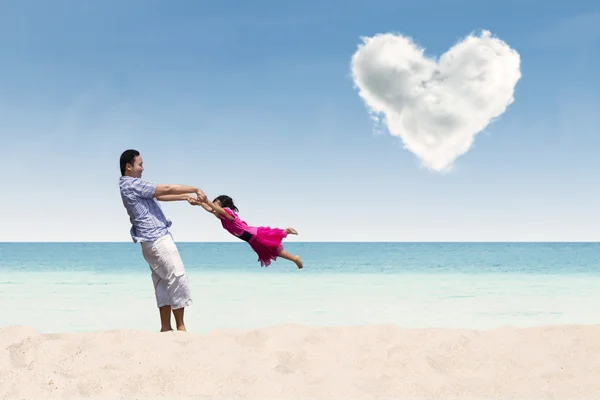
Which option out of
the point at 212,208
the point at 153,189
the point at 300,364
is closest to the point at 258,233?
the point at 212,208

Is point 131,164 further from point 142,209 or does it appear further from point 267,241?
point 267,241

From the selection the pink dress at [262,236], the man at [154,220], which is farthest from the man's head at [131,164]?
the pink dress at [262,236]

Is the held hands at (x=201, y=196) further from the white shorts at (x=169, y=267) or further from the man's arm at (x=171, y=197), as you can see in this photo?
the white shorts at (x=169, y=267)

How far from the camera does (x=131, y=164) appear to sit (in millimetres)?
5816

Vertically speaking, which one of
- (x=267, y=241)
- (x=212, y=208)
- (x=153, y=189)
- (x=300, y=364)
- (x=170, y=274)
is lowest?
(x=300, y=364)

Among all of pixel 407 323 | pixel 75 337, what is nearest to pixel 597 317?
pixel 407 323

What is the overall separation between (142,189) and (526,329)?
407 centimetres

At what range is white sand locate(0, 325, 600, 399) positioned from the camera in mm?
4113

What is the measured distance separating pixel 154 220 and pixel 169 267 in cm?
50

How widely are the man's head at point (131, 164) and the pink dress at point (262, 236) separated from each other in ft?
3.24

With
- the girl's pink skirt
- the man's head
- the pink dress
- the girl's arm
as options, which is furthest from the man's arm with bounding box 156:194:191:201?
the girl's pink skirt

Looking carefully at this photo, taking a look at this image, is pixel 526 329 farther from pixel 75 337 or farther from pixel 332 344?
pixel 75 337

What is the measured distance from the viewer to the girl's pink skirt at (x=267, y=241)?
633 centimetres

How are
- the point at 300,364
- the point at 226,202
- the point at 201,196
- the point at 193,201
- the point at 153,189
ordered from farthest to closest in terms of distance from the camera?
the point at 226,202 < the point at 193,201 < the point at 201,196 < the point at 153,189 < the point at 300,364
